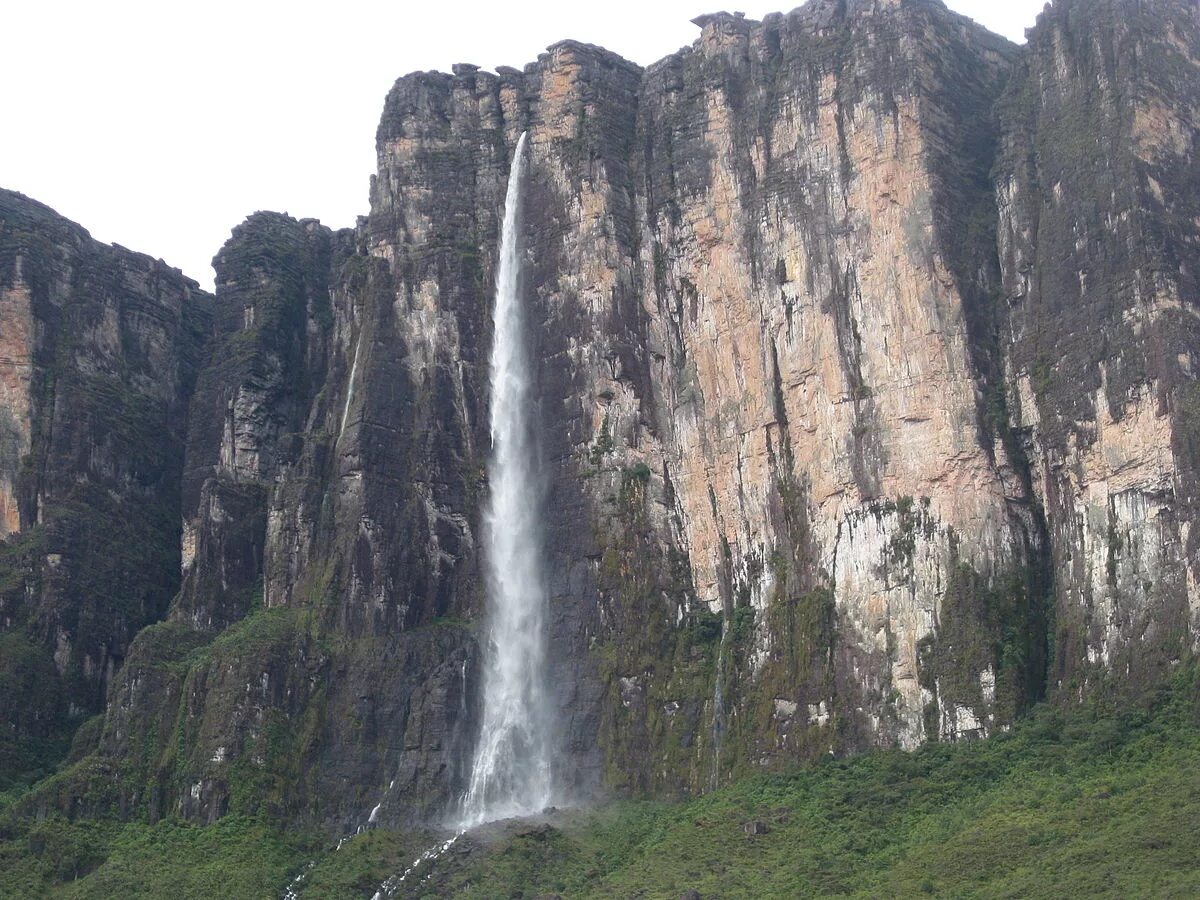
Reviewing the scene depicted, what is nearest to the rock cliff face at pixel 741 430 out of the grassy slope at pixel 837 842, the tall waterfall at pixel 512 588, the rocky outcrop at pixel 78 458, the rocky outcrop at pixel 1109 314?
the rocky outcrop at pixel 1109 314

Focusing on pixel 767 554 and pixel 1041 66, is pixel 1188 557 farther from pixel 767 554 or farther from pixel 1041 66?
pixel 1041 66

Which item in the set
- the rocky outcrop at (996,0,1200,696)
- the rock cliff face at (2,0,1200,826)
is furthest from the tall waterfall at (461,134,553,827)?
the rocky outcrop at (996,0,1200,696)

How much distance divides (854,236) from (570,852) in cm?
2181

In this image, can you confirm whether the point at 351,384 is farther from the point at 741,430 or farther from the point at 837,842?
the point at 837,842

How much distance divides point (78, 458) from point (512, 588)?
62.0 feet

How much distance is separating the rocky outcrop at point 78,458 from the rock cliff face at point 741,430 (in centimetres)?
307

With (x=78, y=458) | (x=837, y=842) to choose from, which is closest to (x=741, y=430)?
(x=837, y=842)

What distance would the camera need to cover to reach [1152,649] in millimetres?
58750

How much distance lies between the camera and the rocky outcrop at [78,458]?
75.3 m

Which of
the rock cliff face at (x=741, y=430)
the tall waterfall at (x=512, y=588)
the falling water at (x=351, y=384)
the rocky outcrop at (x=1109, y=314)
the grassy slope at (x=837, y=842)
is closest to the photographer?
the grassy slope at (x=837, y=842)

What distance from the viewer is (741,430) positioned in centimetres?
6975

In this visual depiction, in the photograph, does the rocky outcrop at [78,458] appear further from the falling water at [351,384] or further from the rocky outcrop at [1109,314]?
the rocky outcrop at [1109,314]

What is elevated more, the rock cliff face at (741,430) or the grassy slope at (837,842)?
the rock cliff face at (741,430)

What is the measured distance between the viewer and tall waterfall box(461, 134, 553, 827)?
6775 centimetres
